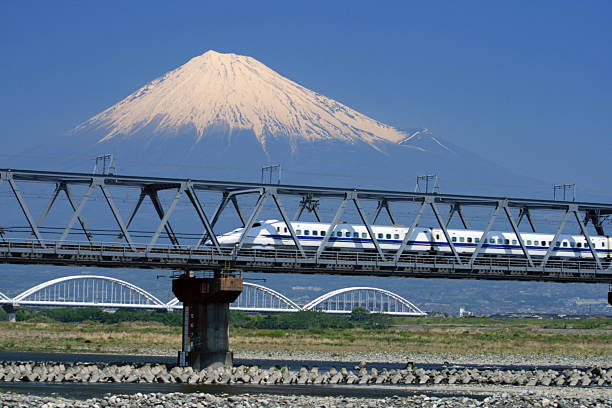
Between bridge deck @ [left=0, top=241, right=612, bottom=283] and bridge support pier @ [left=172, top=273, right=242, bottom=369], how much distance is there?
1.42 meters

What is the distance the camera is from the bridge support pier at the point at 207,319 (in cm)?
6600

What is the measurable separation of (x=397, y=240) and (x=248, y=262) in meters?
21.2

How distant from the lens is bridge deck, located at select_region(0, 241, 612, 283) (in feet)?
208

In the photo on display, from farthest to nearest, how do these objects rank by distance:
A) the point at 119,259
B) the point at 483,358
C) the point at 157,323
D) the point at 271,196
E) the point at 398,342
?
the point at 157,323, the point at 398,342, the point at 483,358, the point at 271,196, the point at 119,259

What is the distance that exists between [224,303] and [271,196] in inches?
327

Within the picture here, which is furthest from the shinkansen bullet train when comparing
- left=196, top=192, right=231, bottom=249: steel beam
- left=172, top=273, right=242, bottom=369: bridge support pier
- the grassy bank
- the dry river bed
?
the grassy bank

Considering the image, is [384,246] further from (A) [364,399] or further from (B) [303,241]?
→ (A) [364,399]

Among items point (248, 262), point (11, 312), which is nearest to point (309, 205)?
point (248, 262)

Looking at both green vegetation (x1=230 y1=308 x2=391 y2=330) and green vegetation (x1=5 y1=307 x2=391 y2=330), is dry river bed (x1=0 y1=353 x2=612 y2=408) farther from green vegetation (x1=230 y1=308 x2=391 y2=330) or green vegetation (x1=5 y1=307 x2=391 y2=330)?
green vegetation (x1=5 y1=307 x2=391 y2=330)

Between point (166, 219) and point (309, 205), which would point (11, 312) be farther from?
point (166, 219)

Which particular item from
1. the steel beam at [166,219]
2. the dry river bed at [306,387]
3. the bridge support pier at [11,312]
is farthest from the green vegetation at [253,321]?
Result: the dry river bed at [306,387]

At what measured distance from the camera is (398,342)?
12688 cm

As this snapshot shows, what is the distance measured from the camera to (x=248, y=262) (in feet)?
224

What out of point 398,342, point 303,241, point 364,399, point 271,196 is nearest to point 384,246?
point 303,241
